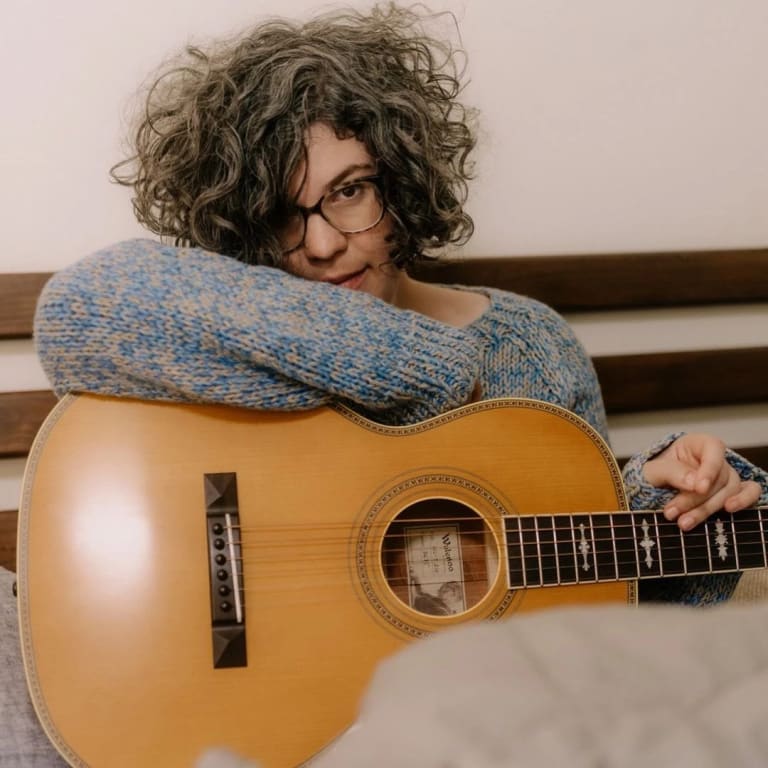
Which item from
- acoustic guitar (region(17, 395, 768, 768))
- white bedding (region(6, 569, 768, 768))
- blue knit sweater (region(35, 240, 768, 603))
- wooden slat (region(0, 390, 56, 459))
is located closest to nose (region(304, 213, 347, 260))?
blue knit sweater (region(35, 240, 768, 603))

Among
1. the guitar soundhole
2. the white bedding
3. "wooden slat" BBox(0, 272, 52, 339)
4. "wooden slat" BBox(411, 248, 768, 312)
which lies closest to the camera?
the white bedding

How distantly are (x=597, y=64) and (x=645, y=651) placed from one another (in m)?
1.26

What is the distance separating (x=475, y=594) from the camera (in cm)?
94

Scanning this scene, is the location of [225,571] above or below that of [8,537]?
above

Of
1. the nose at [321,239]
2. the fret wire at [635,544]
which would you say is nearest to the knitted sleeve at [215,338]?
the nose at [321,239]

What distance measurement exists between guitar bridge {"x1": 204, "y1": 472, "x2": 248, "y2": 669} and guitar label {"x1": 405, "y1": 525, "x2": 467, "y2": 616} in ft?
0.64

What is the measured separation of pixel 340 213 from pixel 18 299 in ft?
1.62

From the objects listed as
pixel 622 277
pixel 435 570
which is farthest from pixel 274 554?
pixel 622 277

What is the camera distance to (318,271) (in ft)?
3.39

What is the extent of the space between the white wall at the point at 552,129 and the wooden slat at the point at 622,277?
0.16ft

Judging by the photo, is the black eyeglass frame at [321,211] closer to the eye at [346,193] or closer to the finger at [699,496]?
the eye at [346,193]

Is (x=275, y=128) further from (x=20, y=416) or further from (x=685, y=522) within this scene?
(x=685, y=522)

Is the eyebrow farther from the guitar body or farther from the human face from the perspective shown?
the guitar body

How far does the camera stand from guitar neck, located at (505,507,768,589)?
90 cm
